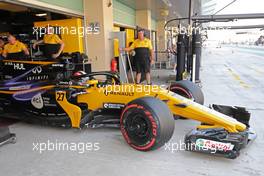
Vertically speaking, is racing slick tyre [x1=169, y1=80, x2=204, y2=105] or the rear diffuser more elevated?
racing slick tyre [x1=169, y1=80, x2=204, y2=105]

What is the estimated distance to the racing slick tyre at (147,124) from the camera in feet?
8.51

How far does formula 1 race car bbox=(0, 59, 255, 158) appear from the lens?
260cm

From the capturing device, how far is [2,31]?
9875 millimetres

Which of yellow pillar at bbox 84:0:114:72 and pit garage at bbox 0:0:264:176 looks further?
yellow pillar at bbox 84:0:114:72

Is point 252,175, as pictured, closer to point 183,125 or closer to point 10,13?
point 183,125

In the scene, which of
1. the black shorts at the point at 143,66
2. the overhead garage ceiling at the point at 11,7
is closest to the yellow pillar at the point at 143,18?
the overhead garage ceiling at the point at 11,7

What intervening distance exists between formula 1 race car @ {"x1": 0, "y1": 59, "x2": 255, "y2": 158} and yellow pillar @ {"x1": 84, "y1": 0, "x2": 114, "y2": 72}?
3.09 m

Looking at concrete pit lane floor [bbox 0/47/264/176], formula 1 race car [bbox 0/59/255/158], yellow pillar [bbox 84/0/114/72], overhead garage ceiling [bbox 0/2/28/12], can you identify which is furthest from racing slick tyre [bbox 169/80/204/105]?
overhead garage ceiling [bbox 0/2/28/12]

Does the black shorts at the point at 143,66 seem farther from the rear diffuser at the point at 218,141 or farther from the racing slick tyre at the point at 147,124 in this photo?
the rear diffuser at the point at 218,141

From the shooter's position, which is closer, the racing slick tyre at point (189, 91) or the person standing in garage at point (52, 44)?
the racing slick tyre at point (189, 91)

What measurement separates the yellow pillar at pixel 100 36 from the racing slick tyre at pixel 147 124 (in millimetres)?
4360
